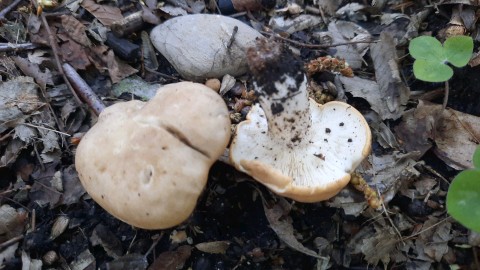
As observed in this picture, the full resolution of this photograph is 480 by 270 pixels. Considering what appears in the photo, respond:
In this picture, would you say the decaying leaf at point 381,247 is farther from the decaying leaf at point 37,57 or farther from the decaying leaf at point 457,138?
the decaying leaf at point 37,57

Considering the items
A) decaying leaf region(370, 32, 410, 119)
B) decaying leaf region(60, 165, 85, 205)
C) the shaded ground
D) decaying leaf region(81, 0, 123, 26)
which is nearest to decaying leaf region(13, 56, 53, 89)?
the shaded ground

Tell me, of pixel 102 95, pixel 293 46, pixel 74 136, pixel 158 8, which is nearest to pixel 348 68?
pixel 293 46

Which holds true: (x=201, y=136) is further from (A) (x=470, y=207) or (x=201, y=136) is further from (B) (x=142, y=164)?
(A) (x=470, y=207)

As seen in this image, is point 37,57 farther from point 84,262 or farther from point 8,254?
point 84,262

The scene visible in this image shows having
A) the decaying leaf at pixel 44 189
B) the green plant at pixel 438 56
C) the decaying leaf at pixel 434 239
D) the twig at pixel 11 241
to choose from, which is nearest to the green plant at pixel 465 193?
the decaying leaf at pixel 434 239

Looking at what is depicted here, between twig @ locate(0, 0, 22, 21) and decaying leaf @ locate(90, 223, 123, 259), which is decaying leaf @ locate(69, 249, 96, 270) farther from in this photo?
twig @ locate(0, 0, 22, 21)
